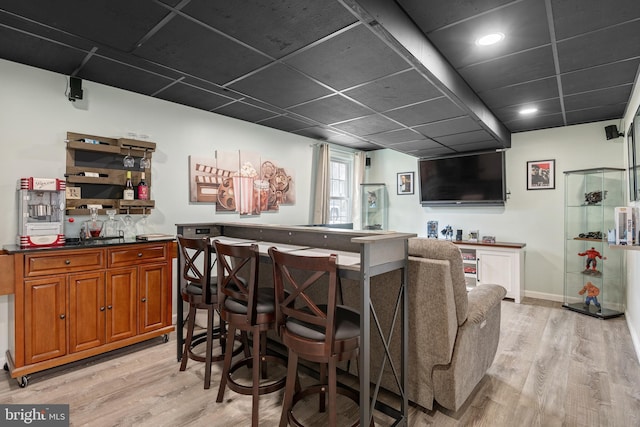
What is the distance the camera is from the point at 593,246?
4.33m

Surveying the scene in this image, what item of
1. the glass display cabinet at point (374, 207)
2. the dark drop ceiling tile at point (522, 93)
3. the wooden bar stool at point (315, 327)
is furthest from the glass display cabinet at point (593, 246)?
the wooden bar stool at point (315, 327)

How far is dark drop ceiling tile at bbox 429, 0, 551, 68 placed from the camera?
2119mm

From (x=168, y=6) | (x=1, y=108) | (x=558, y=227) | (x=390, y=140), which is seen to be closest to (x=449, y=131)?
(x=390, y=140)

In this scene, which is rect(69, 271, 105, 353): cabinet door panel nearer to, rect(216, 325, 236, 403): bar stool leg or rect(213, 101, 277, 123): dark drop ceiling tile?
rect(216, 325, 236, 403): bar stool leg

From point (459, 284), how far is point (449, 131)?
2896 mm

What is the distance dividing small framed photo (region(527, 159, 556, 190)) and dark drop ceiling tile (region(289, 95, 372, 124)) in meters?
3.00

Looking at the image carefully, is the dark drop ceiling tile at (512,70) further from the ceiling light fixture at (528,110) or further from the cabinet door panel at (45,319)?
the cabinet door panel at (45,319)

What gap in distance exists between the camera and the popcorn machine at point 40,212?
260cm

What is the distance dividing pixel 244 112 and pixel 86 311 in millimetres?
2731

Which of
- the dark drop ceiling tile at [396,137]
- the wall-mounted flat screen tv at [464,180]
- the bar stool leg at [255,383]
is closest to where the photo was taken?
the bar stool leg at [255,383]

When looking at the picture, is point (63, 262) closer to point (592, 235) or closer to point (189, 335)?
point (189, 335)

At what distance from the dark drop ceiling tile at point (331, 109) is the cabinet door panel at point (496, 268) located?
2966mm

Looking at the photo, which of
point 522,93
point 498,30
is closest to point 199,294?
point 498,30

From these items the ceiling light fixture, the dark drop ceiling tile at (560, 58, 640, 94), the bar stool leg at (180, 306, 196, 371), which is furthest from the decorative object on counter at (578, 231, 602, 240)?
the bar stool leg at (180, 306, 196, 371)
